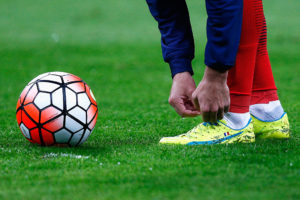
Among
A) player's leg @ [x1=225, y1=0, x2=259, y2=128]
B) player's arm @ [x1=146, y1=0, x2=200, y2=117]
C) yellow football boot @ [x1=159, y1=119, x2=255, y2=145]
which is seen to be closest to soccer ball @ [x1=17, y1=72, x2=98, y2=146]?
yellow football boot @ [x1=159, y1=119, x2=255, y2=145]

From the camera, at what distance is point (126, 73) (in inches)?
424

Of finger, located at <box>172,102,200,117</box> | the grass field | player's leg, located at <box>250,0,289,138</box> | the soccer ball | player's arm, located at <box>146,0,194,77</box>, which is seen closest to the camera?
the grass field

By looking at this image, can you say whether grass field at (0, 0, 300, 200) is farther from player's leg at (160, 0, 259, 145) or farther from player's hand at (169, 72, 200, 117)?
player's hand at (169, 72, 200, 117)

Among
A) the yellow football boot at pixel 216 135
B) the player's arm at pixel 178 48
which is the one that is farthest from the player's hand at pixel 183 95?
the yellow football boot at pixel 216 135

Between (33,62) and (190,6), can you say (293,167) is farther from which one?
(190,6)

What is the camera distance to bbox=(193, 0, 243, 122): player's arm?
2773mm

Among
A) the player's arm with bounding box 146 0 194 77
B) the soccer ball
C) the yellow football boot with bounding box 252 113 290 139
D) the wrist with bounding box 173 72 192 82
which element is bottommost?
the yellow football boot with bounding box 252 113 290 139

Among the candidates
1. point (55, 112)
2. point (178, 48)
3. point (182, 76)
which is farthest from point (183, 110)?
point (55, 112)

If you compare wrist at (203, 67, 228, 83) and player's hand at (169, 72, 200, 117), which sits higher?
wrist at (203, 67, 228, 83)

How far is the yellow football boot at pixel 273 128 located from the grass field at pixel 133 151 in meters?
0.12

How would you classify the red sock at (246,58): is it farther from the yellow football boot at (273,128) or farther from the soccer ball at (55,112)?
the soccer ball at (55,112)

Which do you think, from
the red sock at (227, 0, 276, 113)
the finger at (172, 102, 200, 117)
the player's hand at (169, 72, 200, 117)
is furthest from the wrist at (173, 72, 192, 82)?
the red sock at (227, 0, 276, 113)

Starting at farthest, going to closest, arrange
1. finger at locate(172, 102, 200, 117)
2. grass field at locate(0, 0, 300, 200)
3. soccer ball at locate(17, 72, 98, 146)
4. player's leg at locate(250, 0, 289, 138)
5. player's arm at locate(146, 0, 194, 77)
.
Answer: player's leg at locate(250, 0, 289, 138) < soccer ball at locate(17, 72, 98, 146) < player's arm at locate(146, 0, 194, 77) < finger at locate(172, 102, 200, 117) < grass field at locate(0, 0, 300, 200)

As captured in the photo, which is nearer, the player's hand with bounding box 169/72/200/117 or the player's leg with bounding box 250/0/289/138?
the player's hand with bounding box 169/72/200/117
